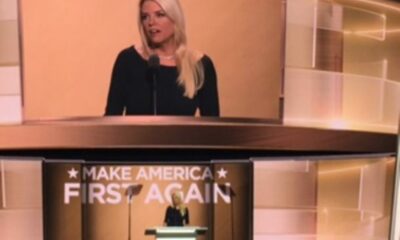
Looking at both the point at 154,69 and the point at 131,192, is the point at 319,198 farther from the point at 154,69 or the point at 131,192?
the point at 154,69

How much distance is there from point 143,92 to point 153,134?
1.49ft

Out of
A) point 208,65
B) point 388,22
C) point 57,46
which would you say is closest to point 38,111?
point 57,46

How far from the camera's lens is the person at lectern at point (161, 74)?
5441mm

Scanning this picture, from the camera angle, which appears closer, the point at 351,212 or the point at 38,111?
the point at 38,111

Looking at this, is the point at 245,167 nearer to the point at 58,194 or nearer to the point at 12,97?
the point at 58,194

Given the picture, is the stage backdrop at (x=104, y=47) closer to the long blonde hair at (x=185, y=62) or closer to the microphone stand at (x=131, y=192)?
the long blonde hair at (x=185, y=62)

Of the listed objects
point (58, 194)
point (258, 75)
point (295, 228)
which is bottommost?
point (295, 228)

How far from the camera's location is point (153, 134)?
5250 mm

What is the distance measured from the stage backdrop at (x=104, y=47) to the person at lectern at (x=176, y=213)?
3.31ft

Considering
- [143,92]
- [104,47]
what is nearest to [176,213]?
[143,92]

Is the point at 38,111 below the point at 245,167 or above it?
above

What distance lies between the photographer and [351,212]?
19.7ft

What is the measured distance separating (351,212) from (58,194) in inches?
116

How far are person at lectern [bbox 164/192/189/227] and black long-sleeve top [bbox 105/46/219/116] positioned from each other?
35.1 inches
